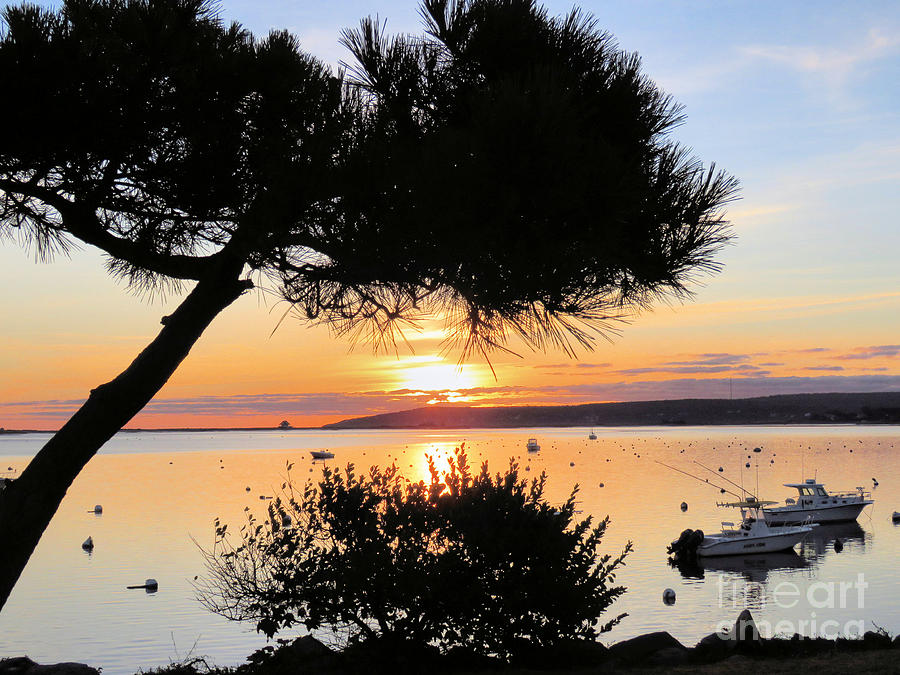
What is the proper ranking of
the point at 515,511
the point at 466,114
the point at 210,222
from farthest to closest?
the point at 515,511
the point at 210,222
the point at 466,114

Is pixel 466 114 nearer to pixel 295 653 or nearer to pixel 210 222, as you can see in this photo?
pixel 210 222

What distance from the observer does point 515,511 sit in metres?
9.24

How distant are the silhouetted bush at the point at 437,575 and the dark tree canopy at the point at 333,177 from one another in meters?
2.61

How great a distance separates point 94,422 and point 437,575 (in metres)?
3.70

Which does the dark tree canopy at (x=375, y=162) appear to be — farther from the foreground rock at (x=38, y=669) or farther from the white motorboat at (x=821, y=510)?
the white motorboat at (x=821, y=510)

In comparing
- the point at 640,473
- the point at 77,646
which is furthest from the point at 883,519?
the point at 77,646

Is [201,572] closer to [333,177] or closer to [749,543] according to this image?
[749,543]

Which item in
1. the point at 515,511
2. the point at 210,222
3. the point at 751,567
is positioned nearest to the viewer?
the point at 210,222

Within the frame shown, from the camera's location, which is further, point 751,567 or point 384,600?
point 751,567

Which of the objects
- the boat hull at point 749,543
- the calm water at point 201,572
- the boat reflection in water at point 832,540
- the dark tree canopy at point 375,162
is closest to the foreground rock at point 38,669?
the calm water at point 201,572

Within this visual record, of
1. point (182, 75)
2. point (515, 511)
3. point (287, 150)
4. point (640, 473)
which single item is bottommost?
point (640, 473)

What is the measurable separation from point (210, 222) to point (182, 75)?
1.30m

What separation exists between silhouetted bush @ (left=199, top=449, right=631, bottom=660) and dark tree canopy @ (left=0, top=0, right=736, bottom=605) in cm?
261

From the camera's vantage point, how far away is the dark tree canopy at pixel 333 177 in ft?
20.4
